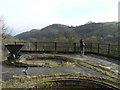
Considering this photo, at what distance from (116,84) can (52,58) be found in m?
6.41

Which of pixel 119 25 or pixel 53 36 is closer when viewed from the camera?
pixel 53 36

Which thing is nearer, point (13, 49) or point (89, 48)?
point (13, 49)

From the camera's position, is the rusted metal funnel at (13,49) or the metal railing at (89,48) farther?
the metal railing at (89,48)

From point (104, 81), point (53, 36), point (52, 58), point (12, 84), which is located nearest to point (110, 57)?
point (52, 58)

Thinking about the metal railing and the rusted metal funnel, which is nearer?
the rusted metal funnel

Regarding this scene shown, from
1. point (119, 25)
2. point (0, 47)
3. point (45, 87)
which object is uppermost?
point (119, 25)

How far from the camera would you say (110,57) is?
418 inches

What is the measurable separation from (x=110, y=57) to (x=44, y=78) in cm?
728

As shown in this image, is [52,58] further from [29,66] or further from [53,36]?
[53,36]

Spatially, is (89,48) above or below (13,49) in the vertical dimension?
below

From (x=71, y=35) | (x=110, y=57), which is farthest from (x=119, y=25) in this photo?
(x=110, y=57)

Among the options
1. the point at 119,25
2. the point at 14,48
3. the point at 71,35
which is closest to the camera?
the point at 14,48

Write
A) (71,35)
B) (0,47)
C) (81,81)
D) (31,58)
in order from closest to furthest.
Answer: (81,81)
(31,58)
(0,47)
(71,35)

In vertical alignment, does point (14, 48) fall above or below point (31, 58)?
above
